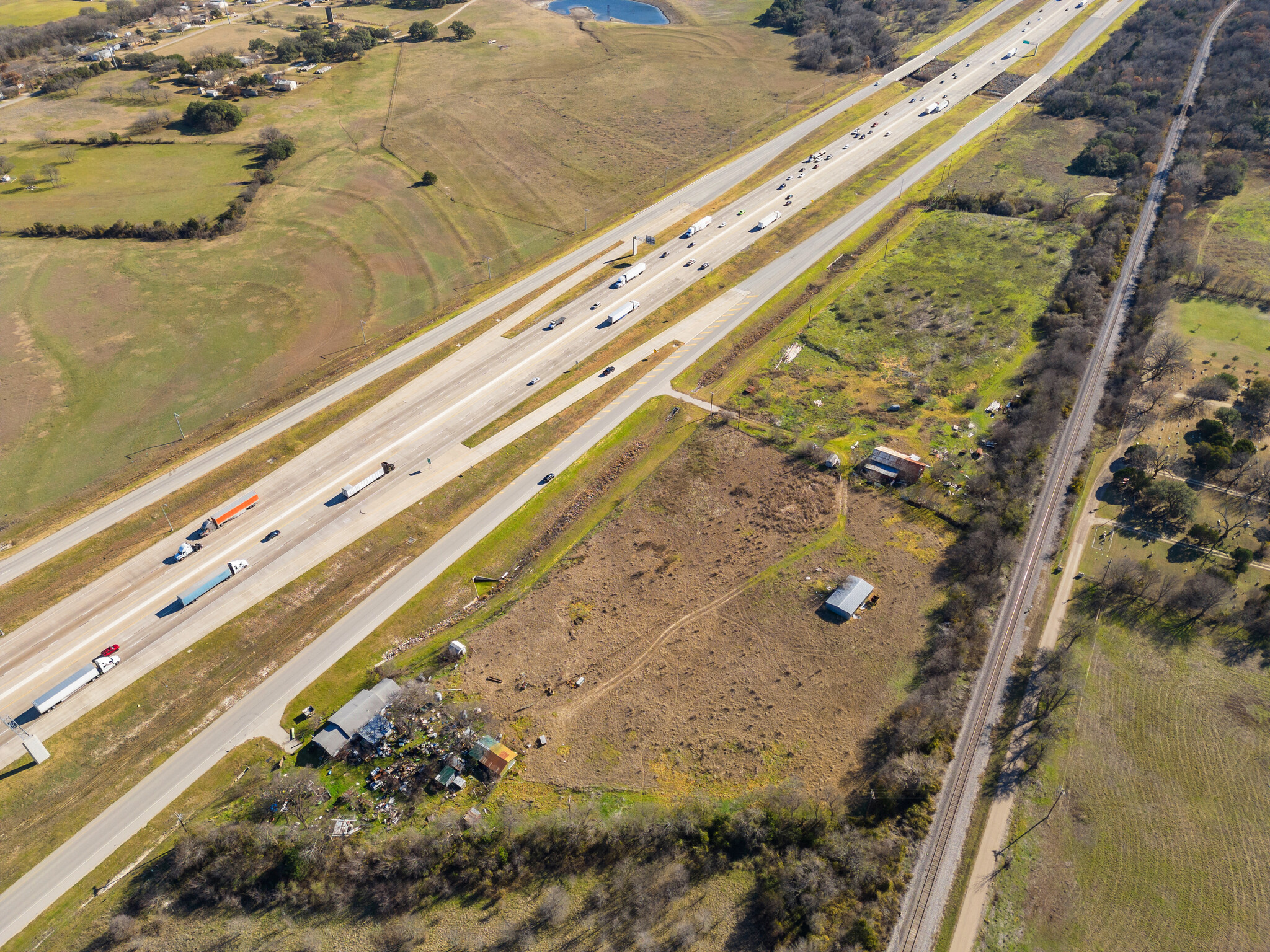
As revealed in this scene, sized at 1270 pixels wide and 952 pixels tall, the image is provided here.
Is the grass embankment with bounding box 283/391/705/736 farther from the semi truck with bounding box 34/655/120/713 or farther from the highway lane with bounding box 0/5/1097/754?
the semi truck with bounding box 34/655/120/713

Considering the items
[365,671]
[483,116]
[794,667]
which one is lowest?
[794,667]

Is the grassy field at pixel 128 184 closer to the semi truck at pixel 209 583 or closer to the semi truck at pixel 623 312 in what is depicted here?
the semi truck at pixel 623 312

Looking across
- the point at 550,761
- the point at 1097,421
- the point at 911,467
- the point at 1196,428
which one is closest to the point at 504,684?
the point at 550,761

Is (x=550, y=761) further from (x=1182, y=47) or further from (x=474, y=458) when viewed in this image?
(x=1182, y=47)

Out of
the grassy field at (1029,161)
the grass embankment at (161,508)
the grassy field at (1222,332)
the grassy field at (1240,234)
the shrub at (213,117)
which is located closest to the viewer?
the grass embankment at (161,508)

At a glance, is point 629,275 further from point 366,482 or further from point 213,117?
point 213,117

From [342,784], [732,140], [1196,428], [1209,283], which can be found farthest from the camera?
[732,140]

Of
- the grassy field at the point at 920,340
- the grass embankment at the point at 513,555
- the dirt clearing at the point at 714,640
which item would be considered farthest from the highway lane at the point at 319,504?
the dirt clearing at the point at 714,640

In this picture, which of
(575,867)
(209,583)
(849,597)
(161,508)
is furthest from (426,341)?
(575,867)
